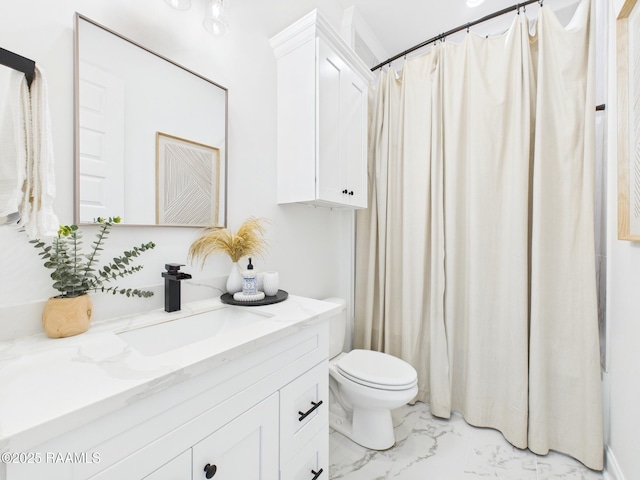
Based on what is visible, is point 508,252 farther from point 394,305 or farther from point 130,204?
point 130,204

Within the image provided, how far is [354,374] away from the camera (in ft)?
5.00

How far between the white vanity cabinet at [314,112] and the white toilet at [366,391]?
706mm

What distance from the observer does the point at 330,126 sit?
1554 mm

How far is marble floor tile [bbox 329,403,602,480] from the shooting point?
4.57ft

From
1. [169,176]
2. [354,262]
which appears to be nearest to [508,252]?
[354,262]

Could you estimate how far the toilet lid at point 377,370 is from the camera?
144 cm

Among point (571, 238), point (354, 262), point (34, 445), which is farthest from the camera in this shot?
point (354, 262)

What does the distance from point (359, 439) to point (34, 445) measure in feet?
5.15

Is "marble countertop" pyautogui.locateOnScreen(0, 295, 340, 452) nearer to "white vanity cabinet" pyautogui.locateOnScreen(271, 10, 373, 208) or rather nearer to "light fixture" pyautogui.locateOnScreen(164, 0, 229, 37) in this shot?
"white vanity cabinet" pyautogui.locateOnScreen(271, 10, 373, 208)

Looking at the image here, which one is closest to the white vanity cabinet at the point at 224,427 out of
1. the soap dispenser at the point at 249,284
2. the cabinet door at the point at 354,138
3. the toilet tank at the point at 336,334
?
the soap dispenser at the point at 249,284

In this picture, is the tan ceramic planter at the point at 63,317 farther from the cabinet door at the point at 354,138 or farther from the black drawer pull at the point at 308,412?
the cabinet door at the point at 354,138

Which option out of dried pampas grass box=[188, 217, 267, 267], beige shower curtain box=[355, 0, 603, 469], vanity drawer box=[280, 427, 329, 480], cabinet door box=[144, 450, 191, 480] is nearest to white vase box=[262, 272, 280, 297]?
dried pampas grass box=[188, 217, 267, 267]

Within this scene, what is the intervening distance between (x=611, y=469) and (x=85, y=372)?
2.20m

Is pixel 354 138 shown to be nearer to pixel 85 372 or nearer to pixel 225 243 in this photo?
pixel 225 243
